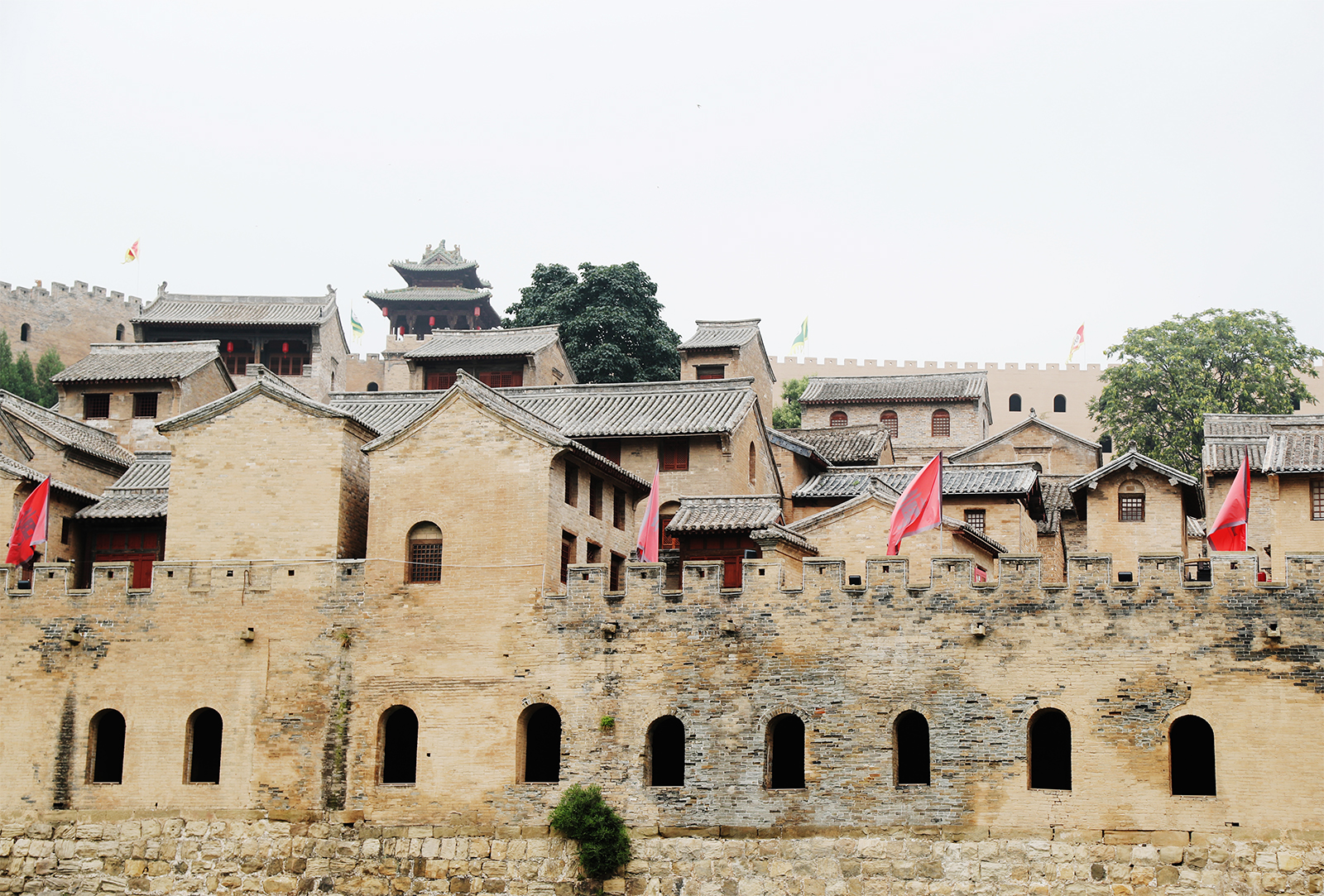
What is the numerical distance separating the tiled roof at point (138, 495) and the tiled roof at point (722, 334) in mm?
22994

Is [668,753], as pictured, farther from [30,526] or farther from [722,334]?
[722,334]

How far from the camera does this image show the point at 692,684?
3522 cm

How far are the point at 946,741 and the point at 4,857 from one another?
860 inches

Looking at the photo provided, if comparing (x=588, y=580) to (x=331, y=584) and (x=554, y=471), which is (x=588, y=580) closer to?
(x=554, y=471)

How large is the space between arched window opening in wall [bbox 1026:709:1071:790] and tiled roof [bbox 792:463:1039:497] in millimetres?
12400

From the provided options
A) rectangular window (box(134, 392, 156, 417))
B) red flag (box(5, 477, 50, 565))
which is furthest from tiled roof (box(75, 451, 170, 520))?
rectangular window (box(134, 392, 156, 417))

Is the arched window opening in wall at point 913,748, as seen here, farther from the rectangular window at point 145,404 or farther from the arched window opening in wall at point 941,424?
the arched window opening in wall at point 941,424

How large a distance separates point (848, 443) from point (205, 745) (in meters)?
26.7

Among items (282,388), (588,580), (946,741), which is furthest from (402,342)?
(946,741)

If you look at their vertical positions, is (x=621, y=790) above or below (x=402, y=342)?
below

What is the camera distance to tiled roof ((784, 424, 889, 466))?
186 feet

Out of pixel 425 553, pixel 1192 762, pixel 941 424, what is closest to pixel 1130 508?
pixel 1192 762

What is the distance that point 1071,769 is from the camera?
107ft

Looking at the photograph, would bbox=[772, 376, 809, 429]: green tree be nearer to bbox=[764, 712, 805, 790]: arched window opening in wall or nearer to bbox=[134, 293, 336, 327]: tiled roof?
bbox=[134, 293, 336, 327]: tiled roof
